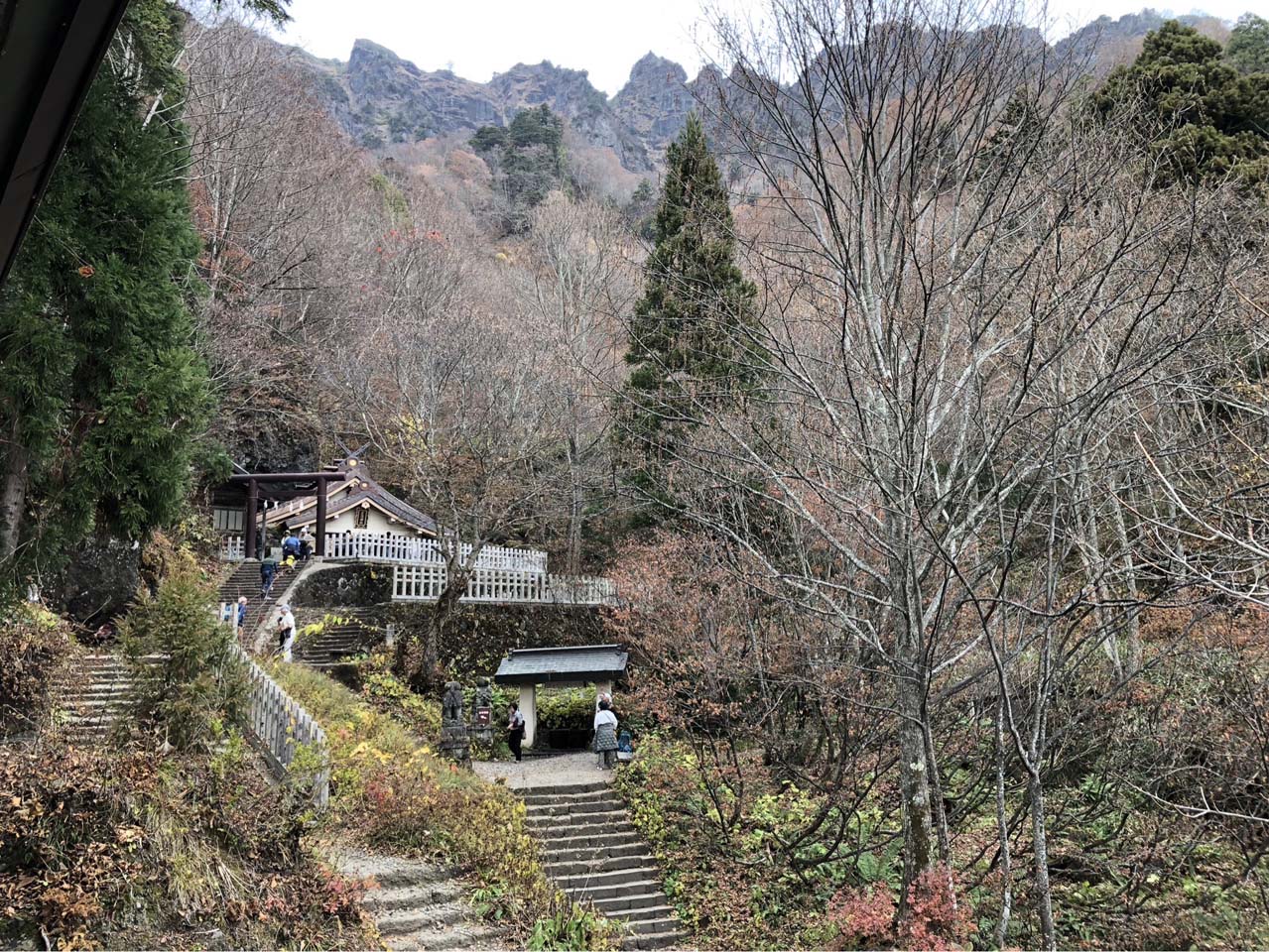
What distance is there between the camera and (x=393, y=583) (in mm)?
19250

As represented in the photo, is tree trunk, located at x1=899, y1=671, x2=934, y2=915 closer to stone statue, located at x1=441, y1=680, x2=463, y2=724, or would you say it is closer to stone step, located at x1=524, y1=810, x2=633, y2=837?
stone step, located at x1=524, y1=810, x2=633, y2=837

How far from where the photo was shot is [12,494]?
8.16 meters

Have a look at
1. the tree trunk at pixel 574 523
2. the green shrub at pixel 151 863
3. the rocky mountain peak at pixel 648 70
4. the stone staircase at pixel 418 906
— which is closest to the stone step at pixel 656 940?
the stone staircase at pixel 418 906

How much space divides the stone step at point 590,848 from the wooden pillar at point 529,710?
373 cm

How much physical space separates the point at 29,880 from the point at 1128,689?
1075 cm

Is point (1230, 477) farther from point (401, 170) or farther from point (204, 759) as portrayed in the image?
point (401, 170)

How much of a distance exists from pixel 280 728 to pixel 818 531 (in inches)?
275

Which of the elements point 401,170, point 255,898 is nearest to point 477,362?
point 255,898

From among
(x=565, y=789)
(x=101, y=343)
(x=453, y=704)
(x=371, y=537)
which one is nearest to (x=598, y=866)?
(x=565, y=789)

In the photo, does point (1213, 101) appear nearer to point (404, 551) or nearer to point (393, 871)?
point (393, 871)

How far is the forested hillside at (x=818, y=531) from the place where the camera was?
218 inches

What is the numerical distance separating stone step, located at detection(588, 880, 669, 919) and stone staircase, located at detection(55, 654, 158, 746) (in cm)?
583

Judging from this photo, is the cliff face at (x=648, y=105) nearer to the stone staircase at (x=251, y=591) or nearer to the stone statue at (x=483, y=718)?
the stone staircase at (x=251, y=591)

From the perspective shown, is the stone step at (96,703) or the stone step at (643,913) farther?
the stone step at (643,913)
